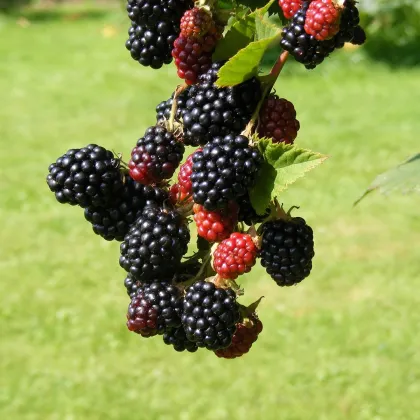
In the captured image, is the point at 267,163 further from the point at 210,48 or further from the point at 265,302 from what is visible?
the point at 265,302

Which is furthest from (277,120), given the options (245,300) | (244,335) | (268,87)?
(245,300)

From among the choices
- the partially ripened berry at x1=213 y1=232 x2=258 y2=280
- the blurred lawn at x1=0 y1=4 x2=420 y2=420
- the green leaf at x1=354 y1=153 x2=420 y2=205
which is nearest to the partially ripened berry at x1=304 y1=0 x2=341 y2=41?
the partially ripened berry at x1=213 y1=232 x2=258 y2=280

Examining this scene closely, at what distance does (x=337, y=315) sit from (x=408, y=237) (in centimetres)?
128

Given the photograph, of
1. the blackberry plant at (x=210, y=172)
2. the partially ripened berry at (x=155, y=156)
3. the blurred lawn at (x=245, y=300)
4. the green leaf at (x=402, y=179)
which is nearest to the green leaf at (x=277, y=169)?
the blackberry plant at (x=210, y=172)

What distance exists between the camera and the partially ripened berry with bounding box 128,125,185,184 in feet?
3.16

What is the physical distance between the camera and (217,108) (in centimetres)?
90

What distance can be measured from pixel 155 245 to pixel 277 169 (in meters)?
0.15

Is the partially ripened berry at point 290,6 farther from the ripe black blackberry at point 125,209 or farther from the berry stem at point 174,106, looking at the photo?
the ripe black blackberry at point 125,209

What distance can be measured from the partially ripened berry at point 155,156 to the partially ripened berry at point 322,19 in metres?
0.20

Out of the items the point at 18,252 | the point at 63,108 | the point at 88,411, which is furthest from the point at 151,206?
the point at 63,108

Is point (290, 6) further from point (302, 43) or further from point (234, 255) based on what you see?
point (234, 255)

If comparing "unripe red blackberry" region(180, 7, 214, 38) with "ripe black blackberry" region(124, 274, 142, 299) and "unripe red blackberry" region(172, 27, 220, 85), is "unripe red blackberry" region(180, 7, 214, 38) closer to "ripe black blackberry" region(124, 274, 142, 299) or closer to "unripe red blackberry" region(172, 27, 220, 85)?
"unripe red blackberry" region(172, 27, 220, 85)

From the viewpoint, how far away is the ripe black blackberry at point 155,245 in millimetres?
940

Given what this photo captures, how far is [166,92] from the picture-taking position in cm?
1035
